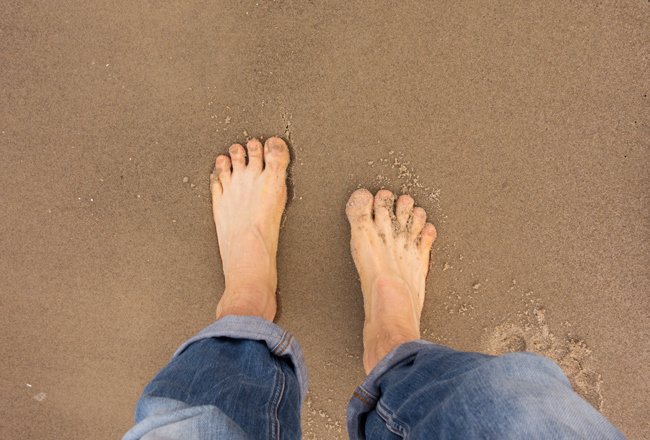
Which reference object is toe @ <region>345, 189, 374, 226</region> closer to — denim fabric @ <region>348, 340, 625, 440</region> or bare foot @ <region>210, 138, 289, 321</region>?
bare foot @ <region>210, 138, 289, 321</region>

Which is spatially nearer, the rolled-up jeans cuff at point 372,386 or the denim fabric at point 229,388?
the denim fabric at point 229,388

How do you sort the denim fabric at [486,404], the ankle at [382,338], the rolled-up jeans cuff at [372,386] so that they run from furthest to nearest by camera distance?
1. the ankle at [382,338]
2. the rolled-up jeans cuff at [372,386]
3. the denim fabric at [486,404]

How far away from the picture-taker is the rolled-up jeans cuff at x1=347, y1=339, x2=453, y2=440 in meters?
1.08

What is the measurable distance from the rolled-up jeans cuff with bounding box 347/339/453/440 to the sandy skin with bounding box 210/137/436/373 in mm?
290

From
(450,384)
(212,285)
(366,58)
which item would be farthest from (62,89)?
(450,384)

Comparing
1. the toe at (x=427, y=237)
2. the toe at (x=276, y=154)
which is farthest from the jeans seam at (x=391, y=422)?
the toe at (x=276, y=154)

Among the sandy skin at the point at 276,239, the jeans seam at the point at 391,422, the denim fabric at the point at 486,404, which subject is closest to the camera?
the denim fabric at the point at 486,404

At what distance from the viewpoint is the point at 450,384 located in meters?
0.83

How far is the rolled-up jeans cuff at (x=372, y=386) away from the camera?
3.56 feet

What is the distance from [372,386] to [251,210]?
927 millimetres

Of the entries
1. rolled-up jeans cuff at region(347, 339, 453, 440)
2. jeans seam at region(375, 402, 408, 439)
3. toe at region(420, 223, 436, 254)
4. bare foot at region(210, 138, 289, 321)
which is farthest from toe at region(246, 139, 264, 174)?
jeans seam at region(375, 402, 408, 439)

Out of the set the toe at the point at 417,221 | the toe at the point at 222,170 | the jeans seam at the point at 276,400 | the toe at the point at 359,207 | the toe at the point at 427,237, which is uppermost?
the toe at the point at 222,170

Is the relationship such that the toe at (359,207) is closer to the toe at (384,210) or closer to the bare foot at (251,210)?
the toe at (384,210)

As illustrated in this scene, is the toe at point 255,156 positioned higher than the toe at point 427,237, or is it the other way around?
the toe at point 255,156
